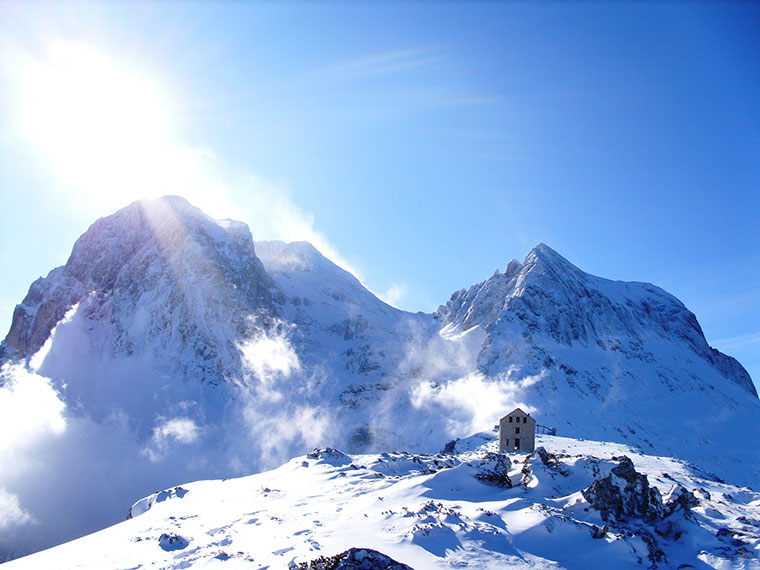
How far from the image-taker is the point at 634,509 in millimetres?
28734

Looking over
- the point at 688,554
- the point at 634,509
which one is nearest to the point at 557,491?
the point at 634,509

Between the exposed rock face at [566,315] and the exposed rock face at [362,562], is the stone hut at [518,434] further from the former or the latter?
the exposed rock face at [566,315]

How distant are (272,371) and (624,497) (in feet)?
444

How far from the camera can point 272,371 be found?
156 meters

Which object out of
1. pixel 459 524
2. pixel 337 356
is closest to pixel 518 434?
pixel 459 524

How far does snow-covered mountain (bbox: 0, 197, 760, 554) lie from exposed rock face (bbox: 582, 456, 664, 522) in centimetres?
7425

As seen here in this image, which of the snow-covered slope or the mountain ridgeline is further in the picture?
the mountain ridgeline

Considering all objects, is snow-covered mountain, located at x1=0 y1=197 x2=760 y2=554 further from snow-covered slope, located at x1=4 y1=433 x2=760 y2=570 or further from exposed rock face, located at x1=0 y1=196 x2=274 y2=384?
snow-covered slope, located at x1=4 y1=433 x2=760 y2=570

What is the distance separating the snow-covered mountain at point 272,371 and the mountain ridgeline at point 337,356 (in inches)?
22.3

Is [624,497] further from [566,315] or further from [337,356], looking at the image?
[337,356]

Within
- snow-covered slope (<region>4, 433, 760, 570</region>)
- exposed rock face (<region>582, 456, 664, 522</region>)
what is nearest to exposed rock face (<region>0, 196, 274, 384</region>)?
snow-covered slope (<region>4, 433, 760, 570</region>)

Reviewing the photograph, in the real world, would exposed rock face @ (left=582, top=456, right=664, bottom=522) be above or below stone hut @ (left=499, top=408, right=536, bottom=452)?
below

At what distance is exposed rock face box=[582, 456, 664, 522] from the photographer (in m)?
28.2

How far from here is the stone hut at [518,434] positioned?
62.1 meters
